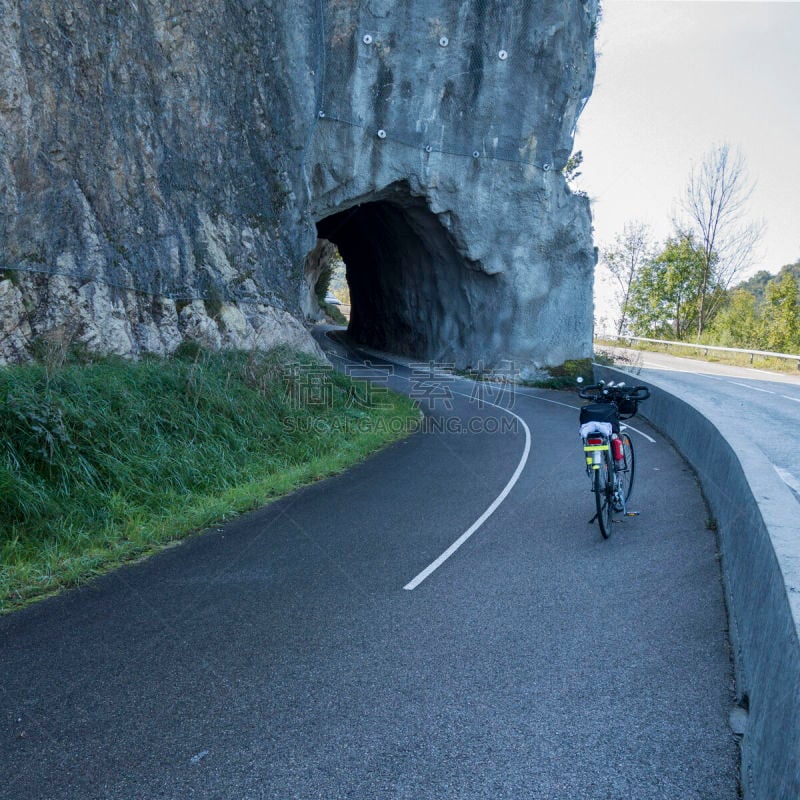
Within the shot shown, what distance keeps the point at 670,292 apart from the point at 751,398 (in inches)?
1333

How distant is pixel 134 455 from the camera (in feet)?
30.1

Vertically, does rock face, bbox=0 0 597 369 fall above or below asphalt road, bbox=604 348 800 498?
above

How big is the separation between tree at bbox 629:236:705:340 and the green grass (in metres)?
42.2

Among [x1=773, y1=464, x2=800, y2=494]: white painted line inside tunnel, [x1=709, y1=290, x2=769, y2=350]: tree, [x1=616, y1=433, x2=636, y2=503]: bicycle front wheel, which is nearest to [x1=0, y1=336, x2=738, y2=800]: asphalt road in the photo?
[x1=616, y1=433, x2=636, y2=503]: bicycle front wheel

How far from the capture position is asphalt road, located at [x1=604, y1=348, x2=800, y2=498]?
12.0m

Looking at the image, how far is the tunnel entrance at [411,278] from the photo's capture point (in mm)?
29656

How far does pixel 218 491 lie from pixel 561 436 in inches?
336

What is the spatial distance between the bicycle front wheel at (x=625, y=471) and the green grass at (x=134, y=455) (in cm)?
455

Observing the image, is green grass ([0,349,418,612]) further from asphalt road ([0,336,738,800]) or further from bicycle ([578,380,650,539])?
bicycle ([578,380,650,539])

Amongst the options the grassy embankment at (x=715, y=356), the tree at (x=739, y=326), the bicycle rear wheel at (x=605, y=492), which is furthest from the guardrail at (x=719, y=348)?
the bicycle rear wheel at (x=605, y=492)

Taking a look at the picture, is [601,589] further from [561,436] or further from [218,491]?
[561,436]

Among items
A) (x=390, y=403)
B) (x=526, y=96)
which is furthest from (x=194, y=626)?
(x=526, y=96)

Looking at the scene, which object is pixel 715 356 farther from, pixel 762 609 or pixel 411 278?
pixel 762 609

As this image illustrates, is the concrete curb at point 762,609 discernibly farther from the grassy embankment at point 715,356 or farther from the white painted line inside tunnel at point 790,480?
the grassy embankment at point 715,356
